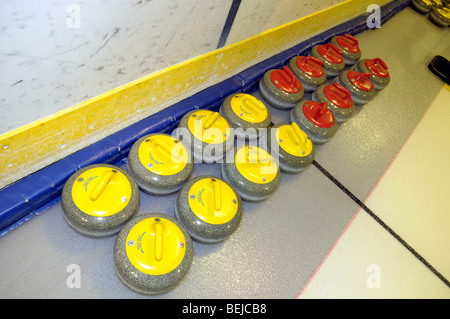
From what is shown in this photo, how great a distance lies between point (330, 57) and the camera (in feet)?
7.36

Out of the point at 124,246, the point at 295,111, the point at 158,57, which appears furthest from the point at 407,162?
the point at 124,246

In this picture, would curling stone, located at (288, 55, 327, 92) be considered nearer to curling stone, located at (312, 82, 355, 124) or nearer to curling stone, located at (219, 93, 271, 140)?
curling stone, located at (312, 82, 355, 124)

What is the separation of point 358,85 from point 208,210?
1.48 meters

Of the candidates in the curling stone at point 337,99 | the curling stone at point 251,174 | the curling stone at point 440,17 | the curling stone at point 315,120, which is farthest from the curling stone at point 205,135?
the curling stone at point 440,17

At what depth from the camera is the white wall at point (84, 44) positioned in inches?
35.7

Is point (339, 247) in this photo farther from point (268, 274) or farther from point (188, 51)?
point (188, 51)

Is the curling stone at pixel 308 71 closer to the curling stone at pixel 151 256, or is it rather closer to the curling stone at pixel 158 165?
the curling stone at pixel 158 165

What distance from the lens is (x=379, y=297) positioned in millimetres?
1434

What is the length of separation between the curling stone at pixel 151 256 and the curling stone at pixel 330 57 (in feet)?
5.50

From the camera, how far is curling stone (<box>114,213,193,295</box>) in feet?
3.51

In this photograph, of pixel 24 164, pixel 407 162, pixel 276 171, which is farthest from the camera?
pixel 407 162

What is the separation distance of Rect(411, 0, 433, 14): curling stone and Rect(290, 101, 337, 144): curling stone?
2821 mm

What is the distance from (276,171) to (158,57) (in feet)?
2.49

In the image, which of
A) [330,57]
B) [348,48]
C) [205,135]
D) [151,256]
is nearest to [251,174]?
[205,135]
